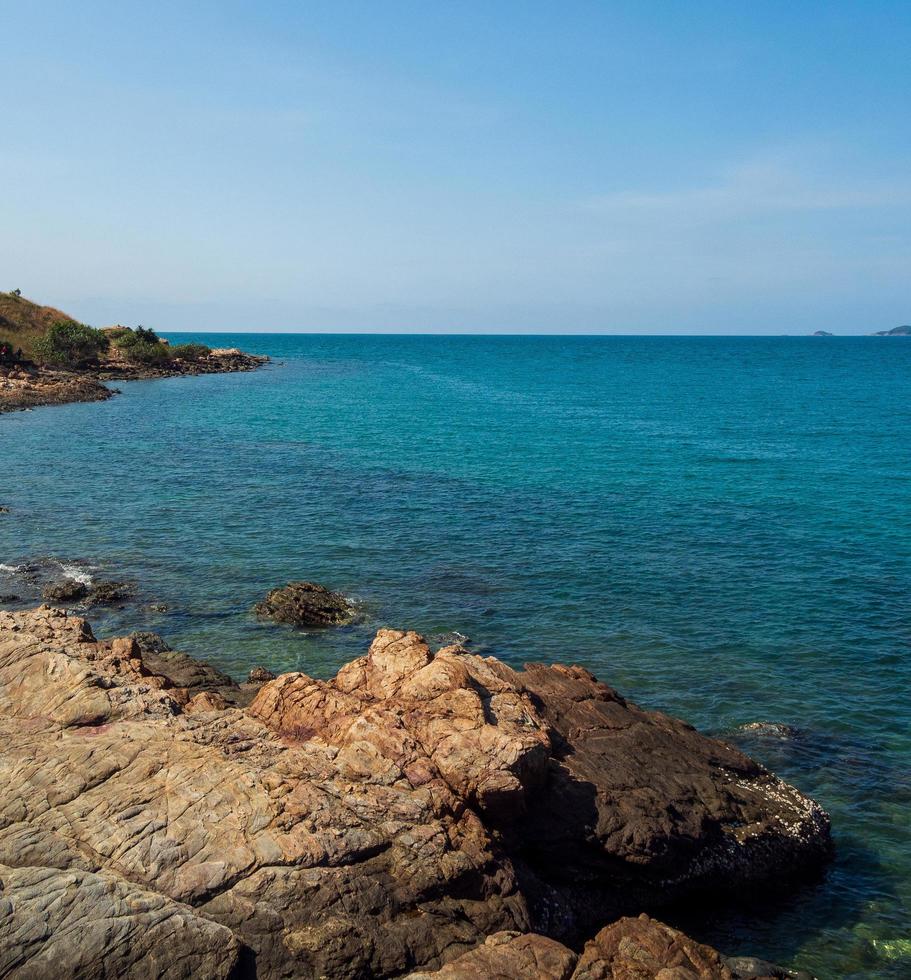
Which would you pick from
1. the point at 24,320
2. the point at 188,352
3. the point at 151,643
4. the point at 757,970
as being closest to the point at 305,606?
the point at 151,643

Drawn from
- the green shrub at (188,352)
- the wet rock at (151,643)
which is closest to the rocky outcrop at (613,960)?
the wet rock at (151,643)

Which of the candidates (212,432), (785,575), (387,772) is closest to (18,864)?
(387,772)

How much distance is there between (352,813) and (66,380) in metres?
110

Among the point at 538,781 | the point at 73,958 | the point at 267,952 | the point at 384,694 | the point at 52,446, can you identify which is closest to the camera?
the point at 73,958

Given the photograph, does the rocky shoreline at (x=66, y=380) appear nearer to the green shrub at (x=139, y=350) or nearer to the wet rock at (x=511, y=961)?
the green shrub at (x=139, y=350)

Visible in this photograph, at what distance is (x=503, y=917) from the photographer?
50.0 ft

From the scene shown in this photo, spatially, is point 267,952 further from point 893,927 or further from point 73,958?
point 893,927

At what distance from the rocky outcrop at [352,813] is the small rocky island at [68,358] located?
9030 centimetres

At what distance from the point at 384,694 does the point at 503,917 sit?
225 inches

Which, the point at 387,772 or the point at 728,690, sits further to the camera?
the point at 728,690

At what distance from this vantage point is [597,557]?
141ft

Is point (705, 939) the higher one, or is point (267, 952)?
point (267, 952)

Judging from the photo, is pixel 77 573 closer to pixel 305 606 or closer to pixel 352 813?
pixel 305 606

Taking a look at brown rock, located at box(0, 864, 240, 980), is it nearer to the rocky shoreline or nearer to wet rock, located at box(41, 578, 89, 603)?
wet rock, located at box(41, 578, 89, 603)
